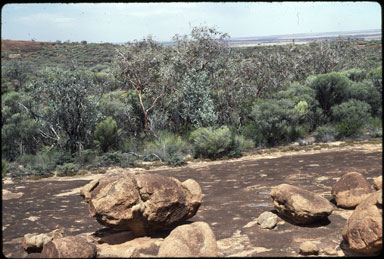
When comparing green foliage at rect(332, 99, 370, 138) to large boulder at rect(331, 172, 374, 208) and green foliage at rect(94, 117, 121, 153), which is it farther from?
green foliage at rect(94, 117, 121, 153)

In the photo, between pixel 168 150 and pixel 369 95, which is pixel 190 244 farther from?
pixel 369 95

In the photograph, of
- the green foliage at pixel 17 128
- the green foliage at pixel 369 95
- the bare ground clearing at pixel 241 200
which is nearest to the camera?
the bare ground clearing at pixel 241 200

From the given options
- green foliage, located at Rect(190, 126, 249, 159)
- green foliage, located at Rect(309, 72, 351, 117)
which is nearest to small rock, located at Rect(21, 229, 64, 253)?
green foliage, located at Rect(190, 126, 249, 159)

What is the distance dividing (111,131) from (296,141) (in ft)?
31.1

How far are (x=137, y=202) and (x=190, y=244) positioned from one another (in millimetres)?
1425

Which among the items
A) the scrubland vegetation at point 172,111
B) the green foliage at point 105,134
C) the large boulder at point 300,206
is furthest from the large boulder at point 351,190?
the green foliage at point 105,134

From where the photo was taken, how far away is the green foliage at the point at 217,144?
55.9ft

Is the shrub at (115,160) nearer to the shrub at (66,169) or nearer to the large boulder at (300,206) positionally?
the shrub at (66,169)

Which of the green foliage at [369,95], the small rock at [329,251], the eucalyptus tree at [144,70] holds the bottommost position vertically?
the small rock at [329,251]

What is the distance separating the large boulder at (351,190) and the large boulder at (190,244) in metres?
4.12

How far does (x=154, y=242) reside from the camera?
6.57m

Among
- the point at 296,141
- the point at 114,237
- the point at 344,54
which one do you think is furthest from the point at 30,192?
the point at 344,54

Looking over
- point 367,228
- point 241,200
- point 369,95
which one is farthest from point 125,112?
Result: point 367,228

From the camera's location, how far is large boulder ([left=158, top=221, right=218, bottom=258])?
5.35 metres
